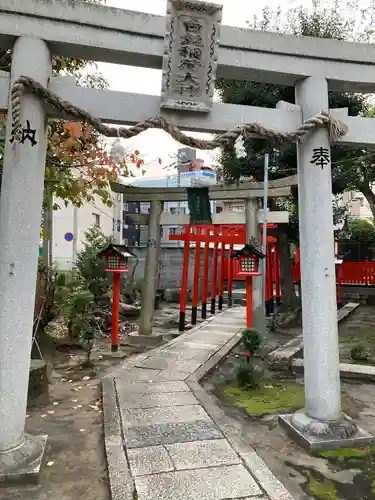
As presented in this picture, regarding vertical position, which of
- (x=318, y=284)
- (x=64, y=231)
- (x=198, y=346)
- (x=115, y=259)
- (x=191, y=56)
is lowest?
(x=198, y=346)

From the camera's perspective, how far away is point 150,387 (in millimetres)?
6602

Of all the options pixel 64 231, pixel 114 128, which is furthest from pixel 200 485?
pixel 64 231

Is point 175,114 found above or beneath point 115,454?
above

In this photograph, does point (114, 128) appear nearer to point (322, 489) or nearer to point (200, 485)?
point (200, 485)

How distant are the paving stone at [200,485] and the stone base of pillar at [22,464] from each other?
98 cm

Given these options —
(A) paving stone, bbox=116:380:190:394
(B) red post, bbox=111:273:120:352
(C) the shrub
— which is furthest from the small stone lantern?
(C) the shrub

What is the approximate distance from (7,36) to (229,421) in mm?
5191

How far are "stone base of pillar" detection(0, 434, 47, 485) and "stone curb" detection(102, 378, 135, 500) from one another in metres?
0.69

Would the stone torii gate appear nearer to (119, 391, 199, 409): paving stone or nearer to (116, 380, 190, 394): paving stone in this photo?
(119, 391, 199, 409): paving stone

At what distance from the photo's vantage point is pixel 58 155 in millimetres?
5871

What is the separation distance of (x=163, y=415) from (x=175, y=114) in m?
3.91

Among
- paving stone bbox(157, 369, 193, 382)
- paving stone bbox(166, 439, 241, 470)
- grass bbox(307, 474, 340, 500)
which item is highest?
paving stone bbox(157, 369, 193, 382)

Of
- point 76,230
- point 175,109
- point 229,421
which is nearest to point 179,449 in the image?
point 229,421

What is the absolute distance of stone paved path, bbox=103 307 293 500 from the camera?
3.51 meters
